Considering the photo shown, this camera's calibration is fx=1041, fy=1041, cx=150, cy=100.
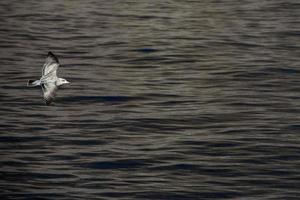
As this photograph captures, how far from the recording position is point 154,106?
60.4 feet

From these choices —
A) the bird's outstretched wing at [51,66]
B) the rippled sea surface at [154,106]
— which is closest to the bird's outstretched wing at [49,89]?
the bird's outstretched wing at [51,66]

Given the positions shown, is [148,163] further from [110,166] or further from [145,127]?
[145,127]

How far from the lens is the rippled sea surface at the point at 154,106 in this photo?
14180 millimetres

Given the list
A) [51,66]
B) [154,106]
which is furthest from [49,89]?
[154,106]

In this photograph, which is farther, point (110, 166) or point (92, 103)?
point (92, 103)

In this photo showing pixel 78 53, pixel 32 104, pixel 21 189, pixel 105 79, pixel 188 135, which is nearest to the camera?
pixel 21 189

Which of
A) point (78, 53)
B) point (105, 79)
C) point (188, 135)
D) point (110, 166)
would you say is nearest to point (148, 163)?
point (110, 166)

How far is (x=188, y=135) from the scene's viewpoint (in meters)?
16.4

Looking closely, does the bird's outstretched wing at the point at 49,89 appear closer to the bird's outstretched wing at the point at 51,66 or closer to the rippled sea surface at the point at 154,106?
the bird's outstretched wing at the point at 51,66

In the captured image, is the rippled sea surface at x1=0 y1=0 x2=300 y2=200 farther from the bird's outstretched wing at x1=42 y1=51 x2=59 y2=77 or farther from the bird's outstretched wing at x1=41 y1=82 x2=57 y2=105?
the bird's outstretched wing at x1=42 y1=51 x2=59 y2=77

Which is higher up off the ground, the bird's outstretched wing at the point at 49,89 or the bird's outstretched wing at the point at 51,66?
the bird's outstretched wing at the point at 51,66

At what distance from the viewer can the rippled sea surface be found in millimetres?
14180

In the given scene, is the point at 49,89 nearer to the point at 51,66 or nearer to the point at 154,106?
the point at 51,66

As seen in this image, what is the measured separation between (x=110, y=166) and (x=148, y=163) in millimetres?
546
